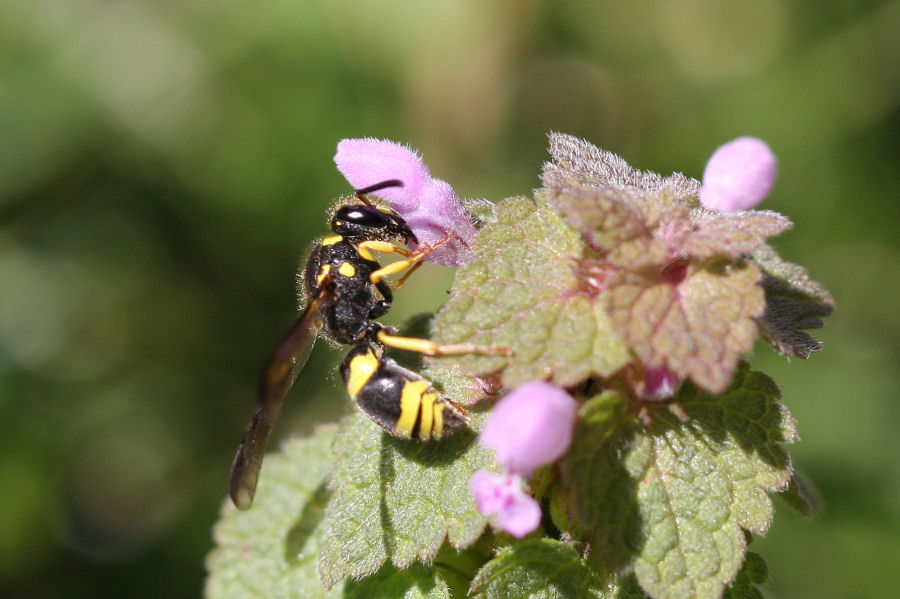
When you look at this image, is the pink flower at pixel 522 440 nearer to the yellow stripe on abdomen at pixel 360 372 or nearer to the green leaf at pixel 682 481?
the green leaf at pixel 682 481

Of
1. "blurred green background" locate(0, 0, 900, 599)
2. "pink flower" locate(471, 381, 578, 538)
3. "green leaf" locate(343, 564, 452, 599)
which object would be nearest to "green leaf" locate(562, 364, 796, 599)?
"pink flower" locate(471, 381, 578, 538)

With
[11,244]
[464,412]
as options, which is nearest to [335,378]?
[464,412]

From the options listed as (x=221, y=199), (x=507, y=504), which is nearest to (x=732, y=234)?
(x=507, y=504)

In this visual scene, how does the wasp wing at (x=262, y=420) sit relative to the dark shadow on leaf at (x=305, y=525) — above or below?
above

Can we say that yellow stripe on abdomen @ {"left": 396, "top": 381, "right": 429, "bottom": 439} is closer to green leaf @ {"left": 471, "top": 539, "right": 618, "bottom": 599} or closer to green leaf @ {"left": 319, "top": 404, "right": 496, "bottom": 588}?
green leaf @ {"left": 319, "top": 404, "right": 496, "bottom": 588}

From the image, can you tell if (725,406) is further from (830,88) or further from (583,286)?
(830,88)

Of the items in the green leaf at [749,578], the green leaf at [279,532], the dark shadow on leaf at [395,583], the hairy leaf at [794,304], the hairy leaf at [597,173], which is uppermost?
the hairy leaf at [597,173]

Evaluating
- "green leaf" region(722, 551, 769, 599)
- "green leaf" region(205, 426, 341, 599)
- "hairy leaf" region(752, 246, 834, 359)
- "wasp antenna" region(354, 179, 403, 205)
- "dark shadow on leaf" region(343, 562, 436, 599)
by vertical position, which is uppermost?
"hairy leaf" region(752, 246, 834, 359)

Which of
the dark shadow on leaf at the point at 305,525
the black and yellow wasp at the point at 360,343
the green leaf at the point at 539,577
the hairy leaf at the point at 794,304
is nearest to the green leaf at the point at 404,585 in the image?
the green leaf at the point at 539,577
